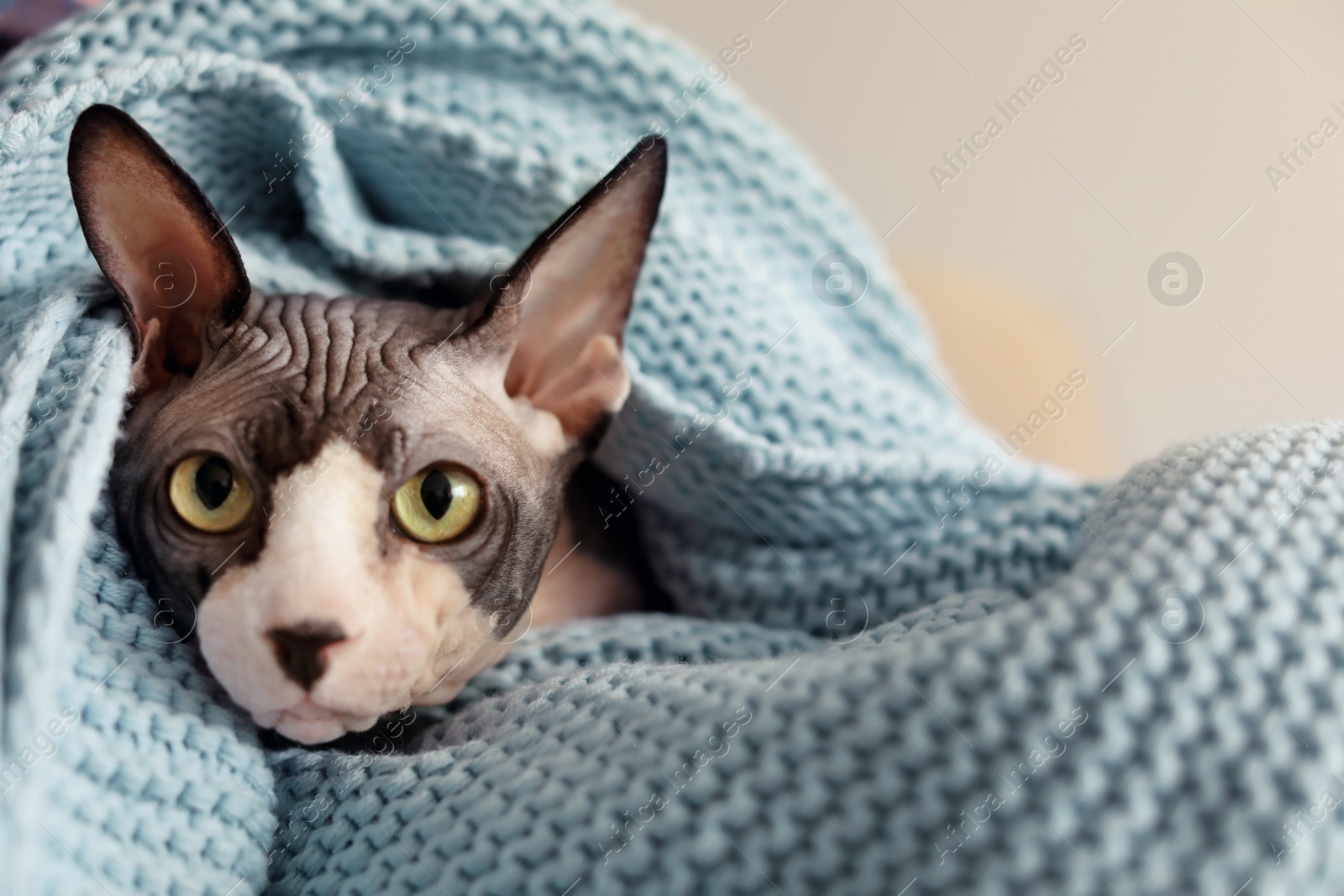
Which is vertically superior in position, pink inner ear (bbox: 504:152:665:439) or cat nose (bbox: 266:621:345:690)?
pink inner ear (bbox: 504:152:665:439)

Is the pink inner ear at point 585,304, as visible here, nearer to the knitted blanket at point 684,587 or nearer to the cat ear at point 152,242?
the knitted blanket at point 684,587

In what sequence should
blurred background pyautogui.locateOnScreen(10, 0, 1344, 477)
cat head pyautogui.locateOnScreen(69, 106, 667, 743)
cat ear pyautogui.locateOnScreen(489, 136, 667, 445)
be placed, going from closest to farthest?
1. cat head pyautogui.locateOnScreen(69, 106, 667, 743)
2. cat ear pyautogui.locateOnScreen(489, 136, 667, 445)
3. blurred background pyautogui.locateOnScreen(10, 0, 1344, 477)

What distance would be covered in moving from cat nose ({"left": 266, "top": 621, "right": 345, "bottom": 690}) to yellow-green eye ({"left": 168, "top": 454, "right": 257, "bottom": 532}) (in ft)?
0.32

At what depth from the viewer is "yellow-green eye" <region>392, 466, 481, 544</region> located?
2.19 feet

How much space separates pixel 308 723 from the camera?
2.14 ft

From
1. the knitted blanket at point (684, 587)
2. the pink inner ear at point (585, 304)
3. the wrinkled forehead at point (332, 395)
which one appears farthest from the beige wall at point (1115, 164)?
the wrinkled forehead at point (332, 395)

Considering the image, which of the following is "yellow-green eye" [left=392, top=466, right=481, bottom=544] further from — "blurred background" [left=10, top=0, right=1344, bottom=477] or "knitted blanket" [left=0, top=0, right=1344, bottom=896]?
"blurred background" [left=10, top=0, right=1344, bottom=477]

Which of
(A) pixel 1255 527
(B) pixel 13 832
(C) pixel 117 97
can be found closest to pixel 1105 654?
(A) pixel 1255 527

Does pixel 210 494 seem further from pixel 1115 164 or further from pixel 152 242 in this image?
pixel 1115 164

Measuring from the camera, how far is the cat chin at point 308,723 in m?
0.65

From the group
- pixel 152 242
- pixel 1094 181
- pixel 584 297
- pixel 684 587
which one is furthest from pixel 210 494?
pixel 1094 181

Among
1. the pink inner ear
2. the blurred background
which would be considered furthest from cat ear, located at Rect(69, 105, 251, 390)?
the blurred background

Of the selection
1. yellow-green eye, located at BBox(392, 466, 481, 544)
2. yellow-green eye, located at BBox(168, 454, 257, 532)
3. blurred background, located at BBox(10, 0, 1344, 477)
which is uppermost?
blurred background, located at BBox(10, 0, 1344, 477)

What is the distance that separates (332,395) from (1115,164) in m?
1.48
